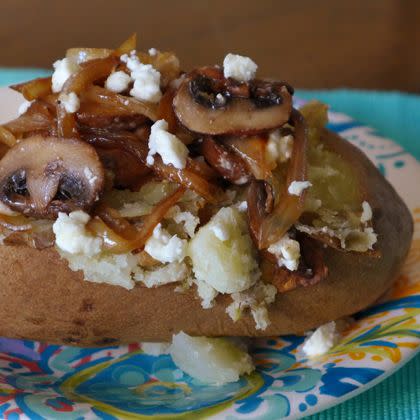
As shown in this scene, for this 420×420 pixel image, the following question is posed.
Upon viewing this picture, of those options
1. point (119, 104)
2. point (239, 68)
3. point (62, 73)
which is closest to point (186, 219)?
point (119, 104)

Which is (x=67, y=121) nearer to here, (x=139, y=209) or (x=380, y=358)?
(x=139, y=209)

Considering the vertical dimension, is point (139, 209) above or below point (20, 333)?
above

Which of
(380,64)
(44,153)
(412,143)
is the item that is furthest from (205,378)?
(380,64)

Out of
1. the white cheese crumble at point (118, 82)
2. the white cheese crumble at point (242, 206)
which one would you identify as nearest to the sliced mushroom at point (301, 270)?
the white cheese crumble at point (242, 206)

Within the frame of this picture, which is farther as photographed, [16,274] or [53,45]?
[53,45]

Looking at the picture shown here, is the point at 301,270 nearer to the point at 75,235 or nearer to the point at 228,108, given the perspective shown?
the point at 228,108

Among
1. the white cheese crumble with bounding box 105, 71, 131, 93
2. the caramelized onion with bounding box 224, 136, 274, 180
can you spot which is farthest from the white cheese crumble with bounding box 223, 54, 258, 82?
the white cheese crumble with bounding box 105, 71, 131, 93

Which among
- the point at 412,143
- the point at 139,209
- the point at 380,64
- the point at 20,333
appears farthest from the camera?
the point at 380,64
